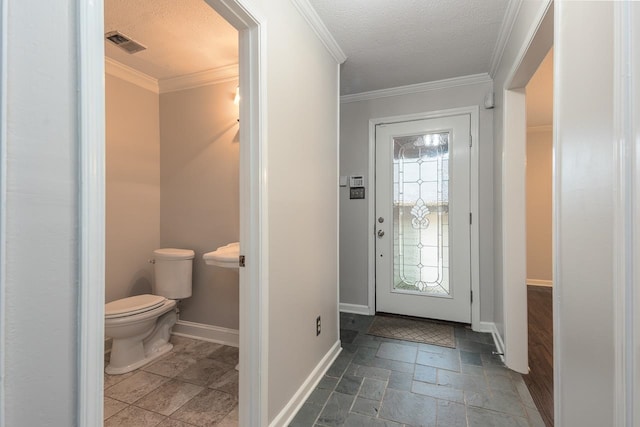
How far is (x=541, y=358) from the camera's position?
7.32 ft

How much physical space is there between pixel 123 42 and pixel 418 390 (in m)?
3.15

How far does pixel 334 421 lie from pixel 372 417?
213mm

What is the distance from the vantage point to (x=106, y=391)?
1.88 meters

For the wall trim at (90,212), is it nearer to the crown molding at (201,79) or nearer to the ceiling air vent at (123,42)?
the ceiling air vent at (123,42)

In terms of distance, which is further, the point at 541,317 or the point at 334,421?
the point at 541,317

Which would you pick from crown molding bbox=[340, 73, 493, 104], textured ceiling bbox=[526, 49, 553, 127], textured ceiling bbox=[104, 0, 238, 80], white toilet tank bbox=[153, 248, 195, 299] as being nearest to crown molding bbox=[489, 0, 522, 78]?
crown molding bbox=[340, 73, 493, 104]

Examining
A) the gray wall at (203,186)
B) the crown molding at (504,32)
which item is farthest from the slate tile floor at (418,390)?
the crown molding at (504,32)

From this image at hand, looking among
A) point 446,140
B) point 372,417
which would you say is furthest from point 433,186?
point 372,417

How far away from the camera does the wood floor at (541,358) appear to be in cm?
171

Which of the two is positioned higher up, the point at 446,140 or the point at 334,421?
the point at 446,140

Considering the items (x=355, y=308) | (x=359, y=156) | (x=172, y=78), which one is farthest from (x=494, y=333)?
(x=172, y=78)

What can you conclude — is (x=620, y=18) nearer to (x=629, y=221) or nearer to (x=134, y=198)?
(x=629, y=221)

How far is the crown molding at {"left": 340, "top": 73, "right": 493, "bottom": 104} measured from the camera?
2761 mm

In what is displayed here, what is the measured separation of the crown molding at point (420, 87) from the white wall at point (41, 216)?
2850 millimetres
